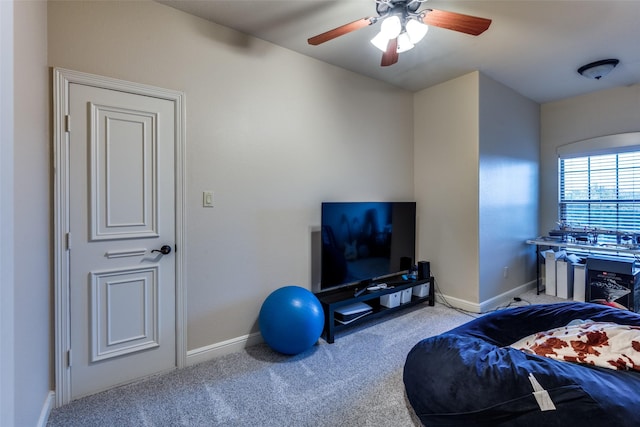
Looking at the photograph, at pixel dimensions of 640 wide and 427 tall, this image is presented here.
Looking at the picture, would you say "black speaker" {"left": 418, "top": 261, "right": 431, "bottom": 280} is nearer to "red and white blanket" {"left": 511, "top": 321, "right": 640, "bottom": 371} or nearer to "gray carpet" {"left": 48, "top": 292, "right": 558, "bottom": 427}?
"gray carpet" {"left": 48, "top": 292, "right": 558, "bottom": 427}

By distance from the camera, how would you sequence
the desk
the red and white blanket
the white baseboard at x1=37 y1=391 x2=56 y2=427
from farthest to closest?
1. the desk
2. the white baseboard at x1=37 y1=391 x2=56 y2=427
3. the red and white blanket

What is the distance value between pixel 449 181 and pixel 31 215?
11.9ft

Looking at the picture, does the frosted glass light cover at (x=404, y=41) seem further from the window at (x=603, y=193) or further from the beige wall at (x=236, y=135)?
the window at (x=603, y=193)

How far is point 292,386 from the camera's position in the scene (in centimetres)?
200

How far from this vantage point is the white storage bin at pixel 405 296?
3230mm

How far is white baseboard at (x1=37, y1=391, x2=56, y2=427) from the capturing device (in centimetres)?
162

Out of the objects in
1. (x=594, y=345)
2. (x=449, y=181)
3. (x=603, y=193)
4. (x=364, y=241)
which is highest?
(x=449, y=181)

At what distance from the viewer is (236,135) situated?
2479 millimetres

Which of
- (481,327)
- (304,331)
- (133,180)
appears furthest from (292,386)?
(133,180)

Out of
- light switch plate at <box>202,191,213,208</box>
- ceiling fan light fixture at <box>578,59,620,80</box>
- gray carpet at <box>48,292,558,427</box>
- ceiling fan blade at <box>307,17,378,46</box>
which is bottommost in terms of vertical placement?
gray carpet at <box>48,292,558,427</box>

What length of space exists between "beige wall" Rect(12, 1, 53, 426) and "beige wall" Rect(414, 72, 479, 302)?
356 cm

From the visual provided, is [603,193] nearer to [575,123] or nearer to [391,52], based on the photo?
[575,123]

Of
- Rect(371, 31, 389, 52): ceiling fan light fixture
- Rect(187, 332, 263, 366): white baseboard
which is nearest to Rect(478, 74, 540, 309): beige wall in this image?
Rect(371, 31, 389, 52): ceiling fan light fixture

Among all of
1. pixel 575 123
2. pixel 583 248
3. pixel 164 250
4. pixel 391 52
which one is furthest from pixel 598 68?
pixel 164 250
